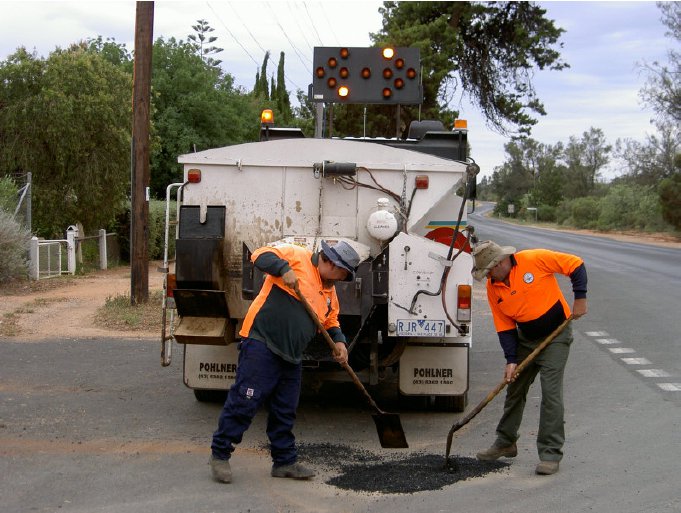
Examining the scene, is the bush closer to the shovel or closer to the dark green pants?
the shovel

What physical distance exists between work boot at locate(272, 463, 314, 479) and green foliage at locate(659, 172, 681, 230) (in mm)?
43941

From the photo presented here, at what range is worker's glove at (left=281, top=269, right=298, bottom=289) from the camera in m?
5.78

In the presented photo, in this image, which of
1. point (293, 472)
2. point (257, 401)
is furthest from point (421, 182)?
point (293, 472)

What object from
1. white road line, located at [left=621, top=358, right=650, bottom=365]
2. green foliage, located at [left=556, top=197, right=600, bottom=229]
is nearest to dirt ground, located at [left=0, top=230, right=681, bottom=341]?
white road line, located at [left=621, top=358, right=650, bottom=365]

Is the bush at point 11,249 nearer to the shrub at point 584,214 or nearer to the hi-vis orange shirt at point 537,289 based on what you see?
the hi-vis orange shirt at point 537,289

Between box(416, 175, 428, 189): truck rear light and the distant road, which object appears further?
the distant road

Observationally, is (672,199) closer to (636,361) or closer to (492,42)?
(492,42)

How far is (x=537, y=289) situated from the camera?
632cm

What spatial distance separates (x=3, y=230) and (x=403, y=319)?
12.9 metres

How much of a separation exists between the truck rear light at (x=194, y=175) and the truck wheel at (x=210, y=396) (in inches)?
75.7

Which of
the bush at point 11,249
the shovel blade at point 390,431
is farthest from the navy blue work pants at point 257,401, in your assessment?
the bush at point 11,249

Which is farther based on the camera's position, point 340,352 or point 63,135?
point 63,135

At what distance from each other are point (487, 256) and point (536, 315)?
0.53 m

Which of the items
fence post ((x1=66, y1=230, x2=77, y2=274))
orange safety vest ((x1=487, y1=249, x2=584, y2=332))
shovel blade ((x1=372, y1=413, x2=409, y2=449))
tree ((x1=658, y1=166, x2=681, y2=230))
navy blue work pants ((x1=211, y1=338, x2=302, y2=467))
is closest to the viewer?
navy blue work pants ((x1=211, y1=338, x2=302, y2=467))
